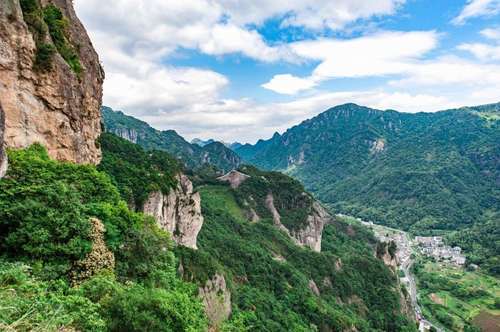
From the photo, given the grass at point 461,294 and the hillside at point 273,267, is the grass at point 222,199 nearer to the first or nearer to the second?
the hillside at point 273,267

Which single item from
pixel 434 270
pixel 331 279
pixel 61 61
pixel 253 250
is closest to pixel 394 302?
pixel 331 279

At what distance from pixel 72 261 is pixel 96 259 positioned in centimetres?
93

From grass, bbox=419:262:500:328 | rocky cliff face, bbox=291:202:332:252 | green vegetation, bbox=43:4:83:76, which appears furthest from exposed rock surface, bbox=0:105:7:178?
grass, bbox=419:262:500:328

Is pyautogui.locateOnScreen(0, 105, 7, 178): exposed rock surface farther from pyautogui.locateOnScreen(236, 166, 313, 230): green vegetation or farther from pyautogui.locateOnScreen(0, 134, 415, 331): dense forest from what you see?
pyautogui.locateOnScreen(236, 166, 313, 230): green vegetation

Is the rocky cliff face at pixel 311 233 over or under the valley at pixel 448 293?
over

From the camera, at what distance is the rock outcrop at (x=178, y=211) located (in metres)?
37.8

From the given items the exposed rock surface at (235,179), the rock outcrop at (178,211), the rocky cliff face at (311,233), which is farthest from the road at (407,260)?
the rock outcrop at (178,211)

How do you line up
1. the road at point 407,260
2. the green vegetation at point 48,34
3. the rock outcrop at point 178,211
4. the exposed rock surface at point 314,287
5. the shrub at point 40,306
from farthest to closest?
the road at point 407,260 < the exposed rock surface at point 314,287 < the rock outcrop at point 178,211 < the green vegetation at point 48,34 < the shrub at point 40,306

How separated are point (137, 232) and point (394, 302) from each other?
6179cm

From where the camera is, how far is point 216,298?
112ft

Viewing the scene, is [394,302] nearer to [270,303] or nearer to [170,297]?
[270,303]

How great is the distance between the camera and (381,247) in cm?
8912

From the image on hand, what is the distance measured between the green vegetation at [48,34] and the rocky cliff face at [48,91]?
20 centimetres

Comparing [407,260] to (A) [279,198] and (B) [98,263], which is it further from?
(B) [98,263]
